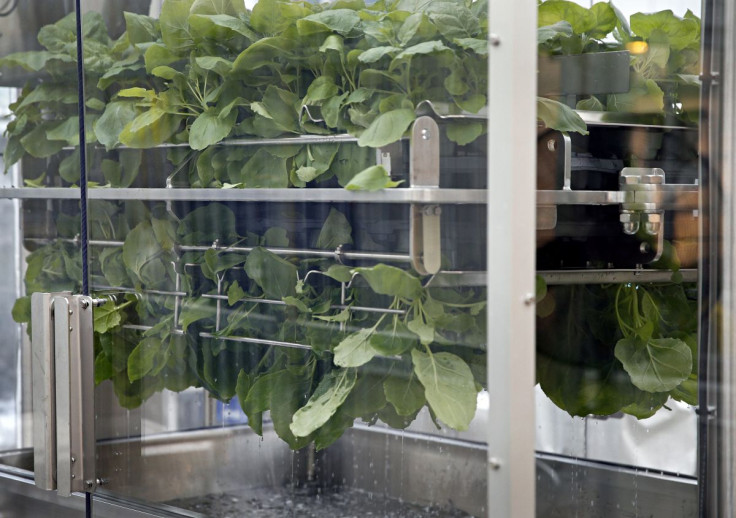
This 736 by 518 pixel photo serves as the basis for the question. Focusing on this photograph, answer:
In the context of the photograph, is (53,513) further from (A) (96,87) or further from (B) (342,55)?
(B) (342,55)

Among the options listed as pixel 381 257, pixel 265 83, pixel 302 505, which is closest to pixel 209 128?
pixel 265 83

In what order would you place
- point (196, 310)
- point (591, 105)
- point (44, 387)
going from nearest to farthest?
point (591, 105)
point (196, 310)
point (44, 387)

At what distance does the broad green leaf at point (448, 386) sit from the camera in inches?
47.6

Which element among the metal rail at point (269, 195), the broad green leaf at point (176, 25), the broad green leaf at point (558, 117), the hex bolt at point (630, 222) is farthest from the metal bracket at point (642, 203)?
the broad green leaf at point (176, 25)

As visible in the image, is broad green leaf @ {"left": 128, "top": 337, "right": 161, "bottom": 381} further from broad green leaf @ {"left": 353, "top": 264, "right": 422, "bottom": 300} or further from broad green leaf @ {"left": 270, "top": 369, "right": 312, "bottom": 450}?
broad green leaf @ {"left": 353, "top": 264, "right": 422, "bottom": 300}

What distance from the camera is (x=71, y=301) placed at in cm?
161

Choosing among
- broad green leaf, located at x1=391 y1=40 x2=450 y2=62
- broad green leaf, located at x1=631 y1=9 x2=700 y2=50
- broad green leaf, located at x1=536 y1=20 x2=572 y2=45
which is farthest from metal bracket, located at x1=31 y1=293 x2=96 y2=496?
broad green leaf, located at x1=631 y1=9 x2=700 y2=50

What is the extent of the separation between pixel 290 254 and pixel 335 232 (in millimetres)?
95

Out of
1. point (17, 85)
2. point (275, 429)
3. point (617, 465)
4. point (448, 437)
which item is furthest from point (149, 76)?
point (617, 465)

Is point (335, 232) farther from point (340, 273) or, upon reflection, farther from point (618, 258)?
point (618, 258)

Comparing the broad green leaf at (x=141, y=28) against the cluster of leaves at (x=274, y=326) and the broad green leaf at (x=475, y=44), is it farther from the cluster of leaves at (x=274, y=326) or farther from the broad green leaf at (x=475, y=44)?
the broad green leaf at (x=475, y=44)

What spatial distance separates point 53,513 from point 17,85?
0.76 meters

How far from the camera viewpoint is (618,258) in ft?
4.75

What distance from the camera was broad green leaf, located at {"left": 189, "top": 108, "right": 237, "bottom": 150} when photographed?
1.43 meters
